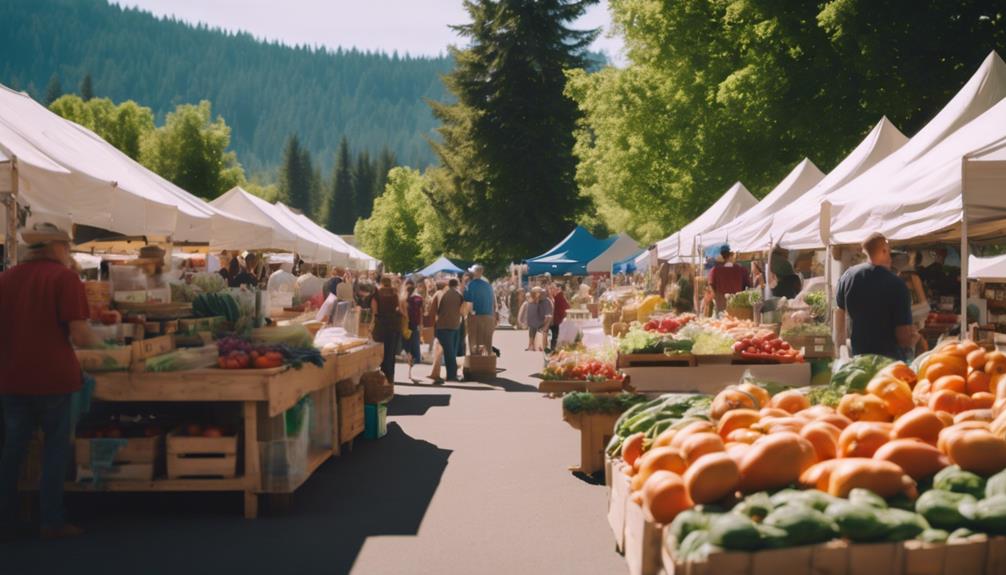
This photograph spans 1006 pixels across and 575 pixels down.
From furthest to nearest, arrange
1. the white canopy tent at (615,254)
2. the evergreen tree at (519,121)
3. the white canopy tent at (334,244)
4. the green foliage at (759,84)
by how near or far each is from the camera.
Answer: the evergreen tree at (519,121) → the white canopy tent at (615,254) → the white canopy tent at (334,244) → the green foliage at (759,84)

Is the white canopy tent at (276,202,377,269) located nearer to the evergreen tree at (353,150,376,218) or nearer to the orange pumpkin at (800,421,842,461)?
the orange pumpkin at (800,421,842,461)

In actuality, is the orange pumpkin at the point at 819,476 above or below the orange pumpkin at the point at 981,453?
below

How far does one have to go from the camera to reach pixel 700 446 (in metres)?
4.90

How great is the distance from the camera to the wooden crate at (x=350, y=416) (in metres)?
10.6

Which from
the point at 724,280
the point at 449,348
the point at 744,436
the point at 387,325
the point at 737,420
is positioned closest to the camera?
the point at 744,436

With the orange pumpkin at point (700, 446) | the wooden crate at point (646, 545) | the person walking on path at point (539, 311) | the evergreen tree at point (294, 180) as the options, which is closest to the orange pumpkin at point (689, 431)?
the orange pumpkin at point (700, 446)

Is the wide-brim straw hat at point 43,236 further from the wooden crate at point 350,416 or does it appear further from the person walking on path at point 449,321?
the person walking on path at point 449,321

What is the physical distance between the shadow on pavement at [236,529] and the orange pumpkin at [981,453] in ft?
11.8

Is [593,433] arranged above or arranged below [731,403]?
below

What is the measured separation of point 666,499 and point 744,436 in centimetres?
71

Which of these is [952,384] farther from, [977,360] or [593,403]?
[593,403]

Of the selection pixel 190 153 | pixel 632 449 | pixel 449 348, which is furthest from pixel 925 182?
pixel 190 153

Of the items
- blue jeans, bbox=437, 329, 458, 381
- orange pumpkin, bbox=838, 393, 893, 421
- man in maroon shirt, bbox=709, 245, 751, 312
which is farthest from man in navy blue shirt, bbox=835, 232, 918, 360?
blue jeans, bbox=437, 329, 458, 381

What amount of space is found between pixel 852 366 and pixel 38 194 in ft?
20.6
